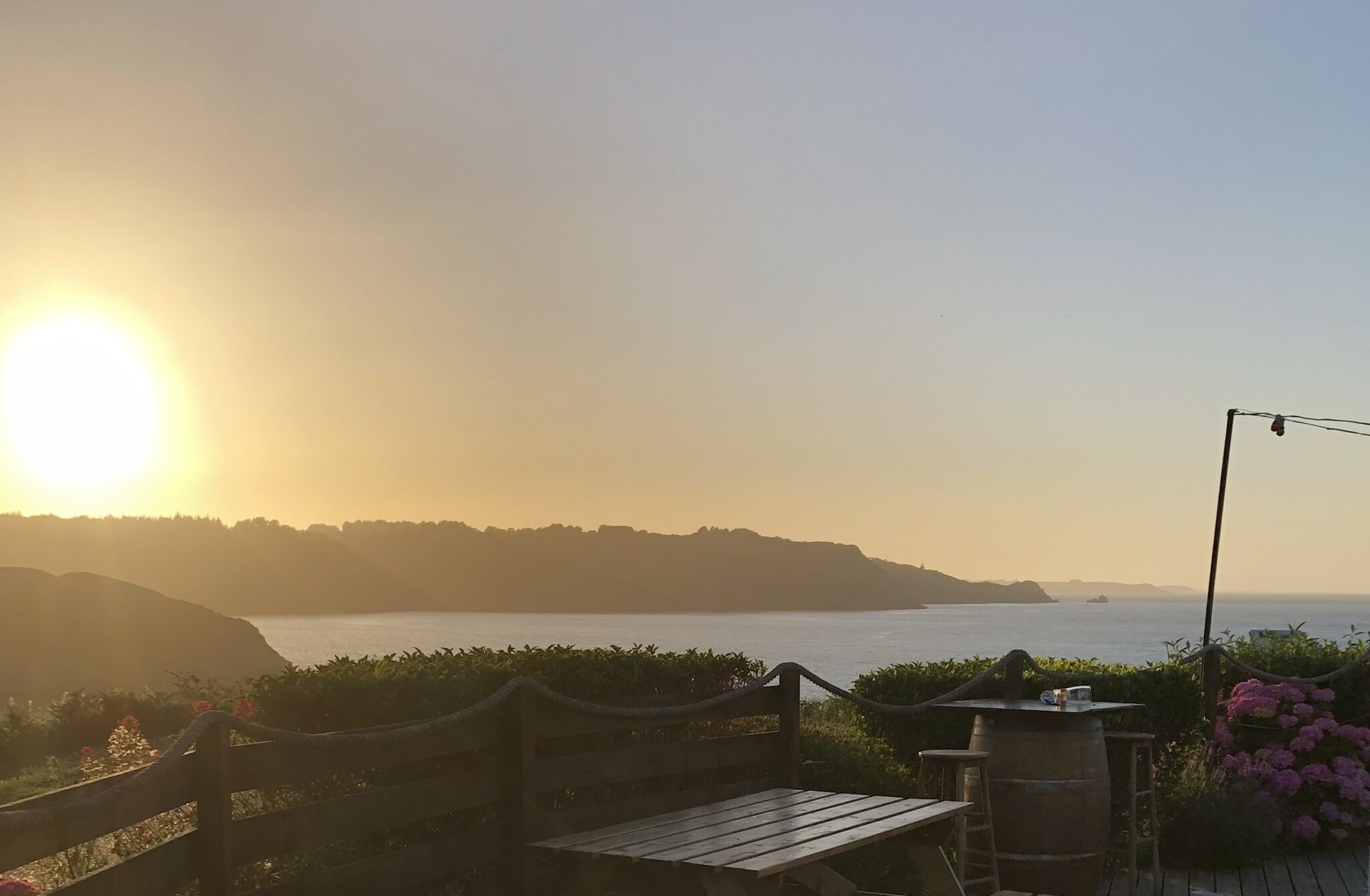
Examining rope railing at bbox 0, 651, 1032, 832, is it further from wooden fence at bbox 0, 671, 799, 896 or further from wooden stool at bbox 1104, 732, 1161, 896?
wooden stool at bbox 1104, 732, 1161, 896

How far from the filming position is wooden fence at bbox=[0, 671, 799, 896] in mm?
3914

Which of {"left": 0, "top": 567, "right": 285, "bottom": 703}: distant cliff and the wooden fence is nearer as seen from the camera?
the wooden fence

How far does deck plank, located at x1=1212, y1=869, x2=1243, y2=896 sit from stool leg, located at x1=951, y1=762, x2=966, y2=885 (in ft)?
6.31

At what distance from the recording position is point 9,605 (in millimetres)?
47094

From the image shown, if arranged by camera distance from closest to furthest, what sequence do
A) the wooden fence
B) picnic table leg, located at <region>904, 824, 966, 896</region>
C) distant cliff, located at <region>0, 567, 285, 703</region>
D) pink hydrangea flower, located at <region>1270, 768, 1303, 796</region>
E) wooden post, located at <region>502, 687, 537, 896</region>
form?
the wooden fence, wooden post, located at <region>502, 687, 537, 896</region>, picnic table leg, located at <region>904, 824, 966, 896</region>, pink hydrangea flower, located at <region>1270, 768, 1303, 796</region>, distant cliff, located at <region>0, 567, 285, 703</region>

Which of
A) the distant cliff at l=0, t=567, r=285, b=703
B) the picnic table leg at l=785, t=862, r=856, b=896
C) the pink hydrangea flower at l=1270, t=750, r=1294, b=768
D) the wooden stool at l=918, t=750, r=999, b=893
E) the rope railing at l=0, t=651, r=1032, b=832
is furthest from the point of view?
the distant cliff at l=0, t=567, r=285, b=703

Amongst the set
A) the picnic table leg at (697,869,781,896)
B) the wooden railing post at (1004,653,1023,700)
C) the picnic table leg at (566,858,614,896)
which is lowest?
the picnic table leg at (566,858,614,896)

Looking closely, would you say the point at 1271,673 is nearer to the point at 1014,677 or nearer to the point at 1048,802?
the point at 1014,677

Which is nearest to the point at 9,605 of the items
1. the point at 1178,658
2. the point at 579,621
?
the point at 1178,658

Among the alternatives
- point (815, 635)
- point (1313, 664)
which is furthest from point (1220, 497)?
point (815, 635)

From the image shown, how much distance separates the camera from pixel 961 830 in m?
7.14

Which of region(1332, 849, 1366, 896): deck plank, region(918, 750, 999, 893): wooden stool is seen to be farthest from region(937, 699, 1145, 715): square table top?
region(1332, 849, 1366, 896): deck plank

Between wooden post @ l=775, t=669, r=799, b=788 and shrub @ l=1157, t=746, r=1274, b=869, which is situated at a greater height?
wooden post @ l=775, t=669, r=799, b=788

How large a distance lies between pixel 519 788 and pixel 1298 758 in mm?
7125
